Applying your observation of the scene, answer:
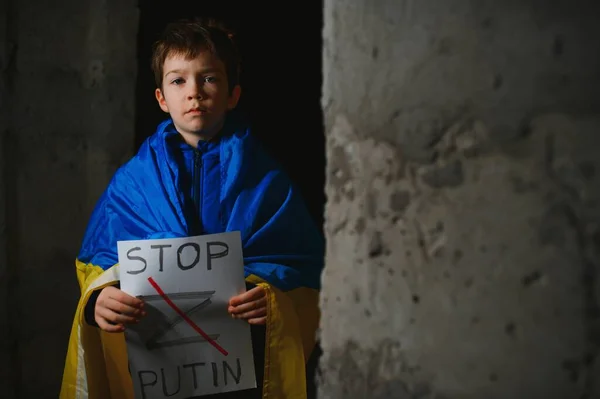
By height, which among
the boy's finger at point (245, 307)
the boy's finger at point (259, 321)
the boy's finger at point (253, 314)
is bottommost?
the boy's finger at point (259, 321)

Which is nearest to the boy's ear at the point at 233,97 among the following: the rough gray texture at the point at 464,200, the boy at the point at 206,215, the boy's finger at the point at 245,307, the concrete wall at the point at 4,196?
the boy at the point at 206,215

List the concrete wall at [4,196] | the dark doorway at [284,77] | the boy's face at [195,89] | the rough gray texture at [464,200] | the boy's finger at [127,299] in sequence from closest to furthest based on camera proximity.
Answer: the rough gray texture at [464,200]
the boy's finger at [127,299]
the boy's face at [195,89]
the concrete wall at [4,196]
the dark doorway at [284,77]

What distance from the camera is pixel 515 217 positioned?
64 centimetres

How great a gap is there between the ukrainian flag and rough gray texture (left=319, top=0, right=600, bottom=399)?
1.59 feet

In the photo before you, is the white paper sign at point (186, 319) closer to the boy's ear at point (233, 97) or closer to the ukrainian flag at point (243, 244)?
the ukrainian flag at point (243, 244)

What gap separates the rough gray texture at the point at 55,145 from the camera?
1.82 m

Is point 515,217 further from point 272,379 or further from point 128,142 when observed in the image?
point 128,142

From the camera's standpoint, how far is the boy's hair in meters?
1.28

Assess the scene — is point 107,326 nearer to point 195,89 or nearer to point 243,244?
point 243,244

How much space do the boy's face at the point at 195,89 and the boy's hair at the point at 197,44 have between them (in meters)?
0.02

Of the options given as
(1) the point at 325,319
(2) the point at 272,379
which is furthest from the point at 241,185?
(1) the point at 325,319

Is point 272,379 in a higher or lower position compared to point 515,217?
lower

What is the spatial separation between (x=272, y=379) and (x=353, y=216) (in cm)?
59

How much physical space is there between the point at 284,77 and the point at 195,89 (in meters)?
1.29
